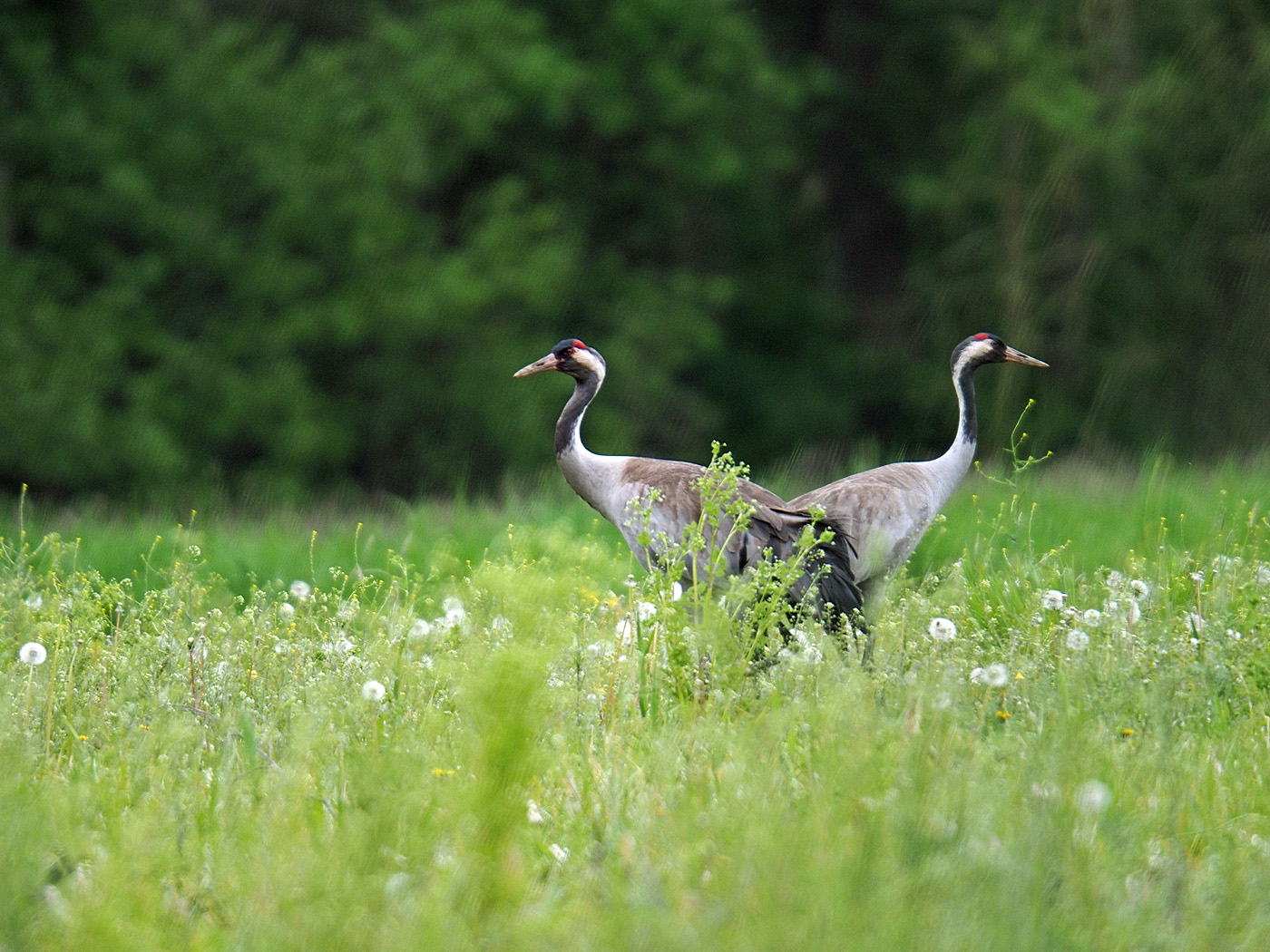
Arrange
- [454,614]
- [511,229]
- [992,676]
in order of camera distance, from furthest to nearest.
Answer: [511,229], [454,614], [992,676]

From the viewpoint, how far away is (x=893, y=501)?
5.36m

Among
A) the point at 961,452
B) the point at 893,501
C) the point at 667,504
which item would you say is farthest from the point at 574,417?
the point at 961,452

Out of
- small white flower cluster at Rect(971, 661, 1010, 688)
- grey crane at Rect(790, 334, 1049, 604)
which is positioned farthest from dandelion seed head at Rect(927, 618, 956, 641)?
grey crane at Rect(790, 334, 1049, 604)

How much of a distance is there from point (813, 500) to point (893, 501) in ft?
1.04

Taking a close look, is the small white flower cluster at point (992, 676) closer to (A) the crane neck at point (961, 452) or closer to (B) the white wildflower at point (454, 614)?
(B) the white wildflower at point (454, 614)

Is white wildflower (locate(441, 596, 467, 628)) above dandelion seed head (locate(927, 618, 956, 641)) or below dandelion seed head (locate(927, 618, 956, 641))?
below

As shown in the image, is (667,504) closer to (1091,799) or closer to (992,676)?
(992,676)

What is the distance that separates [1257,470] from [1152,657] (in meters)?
4.31

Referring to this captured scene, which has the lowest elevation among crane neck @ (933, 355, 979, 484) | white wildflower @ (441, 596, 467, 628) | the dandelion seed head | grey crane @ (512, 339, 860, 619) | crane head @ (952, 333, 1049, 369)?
white wildflower @ (441, 596, 467, 628)

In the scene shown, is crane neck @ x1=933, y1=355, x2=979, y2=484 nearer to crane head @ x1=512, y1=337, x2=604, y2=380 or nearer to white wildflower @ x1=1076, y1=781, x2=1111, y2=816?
crane head @ x1=512, y1=337, x2=604, y2=380

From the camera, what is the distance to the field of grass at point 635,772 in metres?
2.11

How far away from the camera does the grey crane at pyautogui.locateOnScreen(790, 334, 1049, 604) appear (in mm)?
5148

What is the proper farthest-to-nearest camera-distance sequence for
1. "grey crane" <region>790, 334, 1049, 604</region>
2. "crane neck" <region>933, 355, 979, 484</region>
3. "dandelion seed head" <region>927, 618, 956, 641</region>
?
1. "crane neck" <region>933, 355, 979, 484</region>
2. "grey crane" <region>790, 334, 1049, 604</region>
3. "dandelion seed head" <region>927, 618, 956, 641</region>

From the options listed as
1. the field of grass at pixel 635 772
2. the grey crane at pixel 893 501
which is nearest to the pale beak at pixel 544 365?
the grey crane at pixel 893 501
